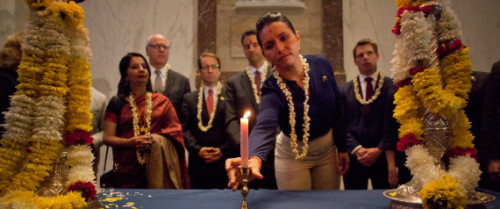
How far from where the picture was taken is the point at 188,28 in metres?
4.89

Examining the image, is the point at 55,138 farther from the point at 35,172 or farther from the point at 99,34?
the point at 99,34

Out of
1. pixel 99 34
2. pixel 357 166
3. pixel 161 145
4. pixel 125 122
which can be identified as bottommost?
pixel 357 166

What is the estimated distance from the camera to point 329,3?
187 inches

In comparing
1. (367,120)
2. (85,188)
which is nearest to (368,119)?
(367,120)

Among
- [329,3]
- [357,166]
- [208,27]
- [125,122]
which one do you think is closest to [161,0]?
[208,27]

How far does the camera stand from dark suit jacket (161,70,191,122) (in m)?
3.51

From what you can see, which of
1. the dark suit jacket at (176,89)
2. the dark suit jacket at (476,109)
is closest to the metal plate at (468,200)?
the dark suit jacket at (476,109)

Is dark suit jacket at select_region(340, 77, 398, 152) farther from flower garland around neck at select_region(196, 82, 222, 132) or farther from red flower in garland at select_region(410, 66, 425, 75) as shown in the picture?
red flower in garland at select_region(410, 66, 425, 75)

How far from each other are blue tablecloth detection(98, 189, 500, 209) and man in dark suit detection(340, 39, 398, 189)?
1.29 meters

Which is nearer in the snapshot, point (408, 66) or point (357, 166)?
point (408, 66)

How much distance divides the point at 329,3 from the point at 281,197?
12.5 ft

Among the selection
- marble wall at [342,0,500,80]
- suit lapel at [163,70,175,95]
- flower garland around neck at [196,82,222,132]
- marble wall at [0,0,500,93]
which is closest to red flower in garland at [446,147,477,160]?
flower garland around neck at [196,82,222,132]

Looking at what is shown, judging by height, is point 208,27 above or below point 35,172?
above

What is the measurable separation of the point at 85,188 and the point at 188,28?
12.9ft
